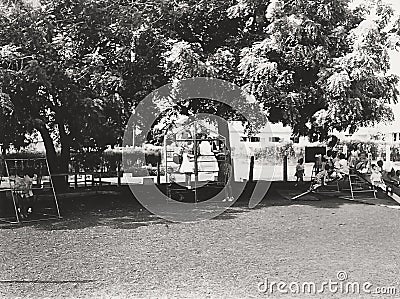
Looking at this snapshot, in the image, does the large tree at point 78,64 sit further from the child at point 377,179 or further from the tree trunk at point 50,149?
the child at point 377,179

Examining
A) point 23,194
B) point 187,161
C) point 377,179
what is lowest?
point 23,194

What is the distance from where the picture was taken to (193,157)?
1694 cm

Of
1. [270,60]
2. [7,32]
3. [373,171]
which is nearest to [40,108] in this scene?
[7,32]

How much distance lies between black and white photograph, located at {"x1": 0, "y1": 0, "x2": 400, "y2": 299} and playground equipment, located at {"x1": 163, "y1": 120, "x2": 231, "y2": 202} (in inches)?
2.9

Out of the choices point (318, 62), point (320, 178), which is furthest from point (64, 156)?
point (318, 62)

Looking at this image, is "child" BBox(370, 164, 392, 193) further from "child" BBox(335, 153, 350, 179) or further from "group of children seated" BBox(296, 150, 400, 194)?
"child" BBox(335, 153, 350, 179)

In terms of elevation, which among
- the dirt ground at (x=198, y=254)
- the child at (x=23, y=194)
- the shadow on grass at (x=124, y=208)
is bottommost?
the dirt ground at (x=198, y=254)

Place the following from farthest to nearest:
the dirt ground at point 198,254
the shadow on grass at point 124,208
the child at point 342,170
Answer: the child at point 342,170 < the shadow on grass at point 124,208 < the dirt ground at point 198,254

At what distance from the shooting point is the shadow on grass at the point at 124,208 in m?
12.5

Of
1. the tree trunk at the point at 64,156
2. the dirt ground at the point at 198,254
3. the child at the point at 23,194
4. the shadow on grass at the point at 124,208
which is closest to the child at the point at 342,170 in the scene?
the shadow on grass at the point at 124,208

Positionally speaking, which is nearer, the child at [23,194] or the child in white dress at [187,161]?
the child at [23,194]

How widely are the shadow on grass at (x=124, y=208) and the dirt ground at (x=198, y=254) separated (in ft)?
0.23

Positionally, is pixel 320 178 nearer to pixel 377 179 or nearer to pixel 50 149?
pixel 377 179

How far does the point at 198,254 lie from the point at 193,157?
8.07m
